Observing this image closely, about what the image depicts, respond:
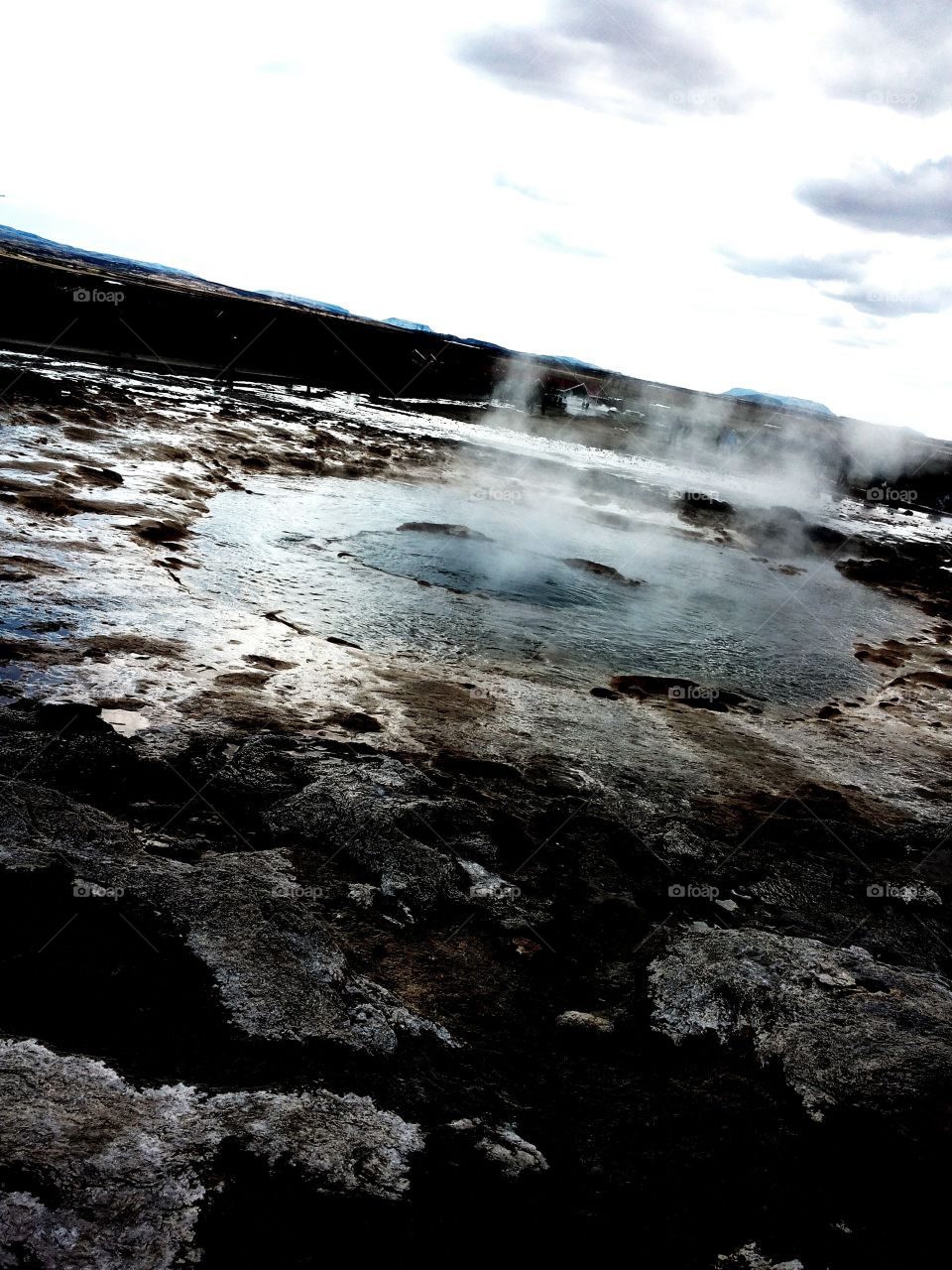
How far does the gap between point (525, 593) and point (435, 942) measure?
189 inches

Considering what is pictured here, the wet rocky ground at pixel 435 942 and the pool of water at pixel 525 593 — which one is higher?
the pool of water at pixel 525 593

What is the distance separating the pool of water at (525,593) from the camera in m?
6.09

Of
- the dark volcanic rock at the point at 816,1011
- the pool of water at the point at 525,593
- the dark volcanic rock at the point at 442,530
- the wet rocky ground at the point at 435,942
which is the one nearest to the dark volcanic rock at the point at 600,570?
the pool of water at the point at 525,593

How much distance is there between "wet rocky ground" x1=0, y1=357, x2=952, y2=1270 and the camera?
6.37 feet

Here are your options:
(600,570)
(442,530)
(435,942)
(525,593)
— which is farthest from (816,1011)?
(442,530)

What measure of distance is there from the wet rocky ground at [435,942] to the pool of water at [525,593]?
5.4 inches

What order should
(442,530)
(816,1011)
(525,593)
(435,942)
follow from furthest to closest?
(442,530) → (525,593) → (435,942) → (816,1011)

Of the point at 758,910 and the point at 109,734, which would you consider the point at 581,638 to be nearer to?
the point at 758,910

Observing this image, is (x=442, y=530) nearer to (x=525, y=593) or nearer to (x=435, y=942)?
(x=525, y=593)

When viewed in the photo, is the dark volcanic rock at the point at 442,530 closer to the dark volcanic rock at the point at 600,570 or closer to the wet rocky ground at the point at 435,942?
the dark volcanic rock at the point at 600,570

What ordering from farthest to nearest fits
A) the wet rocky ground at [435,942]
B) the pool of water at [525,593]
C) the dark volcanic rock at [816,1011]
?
the pool of water at [525,593] < the dark volcanic rock at [816,1011] < the wet rocky ground at [435,942]

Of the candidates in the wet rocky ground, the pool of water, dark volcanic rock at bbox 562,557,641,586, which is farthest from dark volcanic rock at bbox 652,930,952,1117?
dark volcanic rock at bbox 562,557,641,586

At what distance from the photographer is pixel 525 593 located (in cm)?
742

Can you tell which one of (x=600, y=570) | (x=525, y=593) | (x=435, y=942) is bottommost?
(x=435, y=942)
